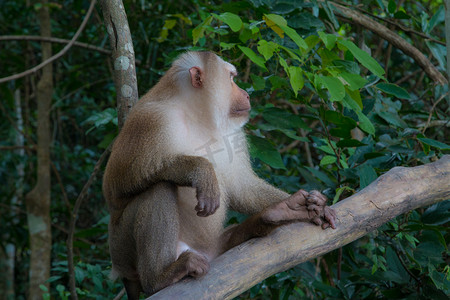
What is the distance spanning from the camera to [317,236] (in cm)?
296

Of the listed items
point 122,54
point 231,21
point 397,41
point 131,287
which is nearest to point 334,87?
point 231,21

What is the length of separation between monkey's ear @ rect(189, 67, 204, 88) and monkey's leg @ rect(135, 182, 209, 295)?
766mm

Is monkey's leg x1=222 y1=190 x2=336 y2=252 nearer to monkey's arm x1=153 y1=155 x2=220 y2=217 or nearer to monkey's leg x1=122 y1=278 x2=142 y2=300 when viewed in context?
monkey's arm x1=153 y1=155 x2=220 y2=217

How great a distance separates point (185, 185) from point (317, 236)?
833 mm

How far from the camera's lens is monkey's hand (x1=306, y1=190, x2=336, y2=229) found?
9.73 feet

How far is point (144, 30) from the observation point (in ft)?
19.2

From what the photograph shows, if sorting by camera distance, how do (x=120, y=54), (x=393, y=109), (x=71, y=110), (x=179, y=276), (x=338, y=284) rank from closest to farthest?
(x=179, y=276), (x=120, y=54), (x=338, y=284), (x=393, y=109), (x=71, y=110)

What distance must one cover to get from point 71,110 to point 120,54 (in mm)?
4667

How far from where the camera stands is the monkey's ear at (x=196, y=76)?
3406 millimetres

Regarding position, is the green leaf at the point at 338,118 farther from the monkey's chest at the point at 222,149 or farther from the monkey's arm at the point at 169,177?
the monkey's arm at the point at 169,177

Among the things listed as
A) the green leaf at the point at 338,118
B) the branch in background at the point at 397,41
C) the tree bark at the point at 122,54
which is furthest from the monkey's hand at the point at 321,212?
the branch in background at the point at 397,41

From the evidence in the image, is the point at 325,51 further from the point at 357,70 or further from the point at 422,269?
the point at 422,269

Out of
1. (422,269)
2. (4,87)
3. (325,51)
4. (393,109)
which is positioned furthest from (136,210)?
(4,87)

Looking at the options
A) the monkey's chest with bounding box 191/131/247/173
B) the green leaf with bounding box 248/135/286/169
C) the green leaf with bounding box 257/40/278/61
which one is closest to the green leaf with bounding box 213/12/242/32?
the green leaf with bounding box 257/40/278/61
